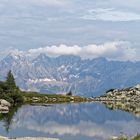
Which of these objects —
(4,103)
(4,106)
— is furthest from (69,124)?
(4,103)

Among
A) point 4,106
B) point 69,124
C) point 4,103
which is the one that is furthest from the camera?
point 4,103

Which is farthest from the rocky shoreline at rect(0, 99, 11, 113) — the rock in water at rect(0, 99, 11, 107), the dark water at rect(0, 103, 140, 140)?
the dark water at rect(0, 103, 140, 140)

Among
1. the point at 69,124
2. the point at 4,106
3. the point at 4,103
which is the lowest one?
the point at 4,106

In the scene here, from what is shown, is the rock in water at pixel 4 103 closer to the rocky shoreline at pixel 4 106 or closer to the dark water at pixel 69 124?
the rocky shoreline at pixel 4 106

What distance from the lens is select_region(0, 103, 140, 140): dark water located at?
103 metres

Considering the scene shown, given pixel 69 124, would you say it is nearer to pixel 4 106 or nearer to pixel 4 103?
pixel 4 106

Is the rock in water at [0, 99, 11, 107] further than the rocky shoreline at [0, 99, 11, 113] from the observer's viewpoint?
Yes

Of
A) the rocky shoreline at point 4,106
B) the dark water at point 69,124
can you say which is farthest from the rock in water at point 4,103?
the dark water at point 69,124

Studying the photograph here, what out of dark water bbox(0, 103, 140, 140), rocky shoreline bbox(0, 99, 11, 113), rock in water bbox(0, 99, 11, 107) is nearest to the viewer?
dark water bbox(0, 103, 140, 140)

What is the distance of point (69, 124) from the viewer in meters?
136

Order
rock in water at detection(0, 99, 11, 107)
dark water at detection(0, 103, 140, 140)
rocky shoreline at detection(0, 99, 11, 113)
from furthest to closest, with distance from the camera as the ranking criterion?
rock in water at detection(0, 99, 11, 107) → rocky shoreline at detection(0, 99, 11, 113) → dark water at detection(0, 103, 140, 140)

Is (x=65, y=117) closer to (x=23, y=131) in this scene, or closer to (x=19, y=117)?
(x=19, y=117)

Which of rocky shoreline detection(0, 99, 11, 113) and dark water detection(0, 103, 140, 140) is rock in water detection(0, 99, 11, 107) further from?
dark water detection(0, 103, 140, 140)

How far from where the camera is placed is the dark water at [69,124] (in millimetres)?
103312
